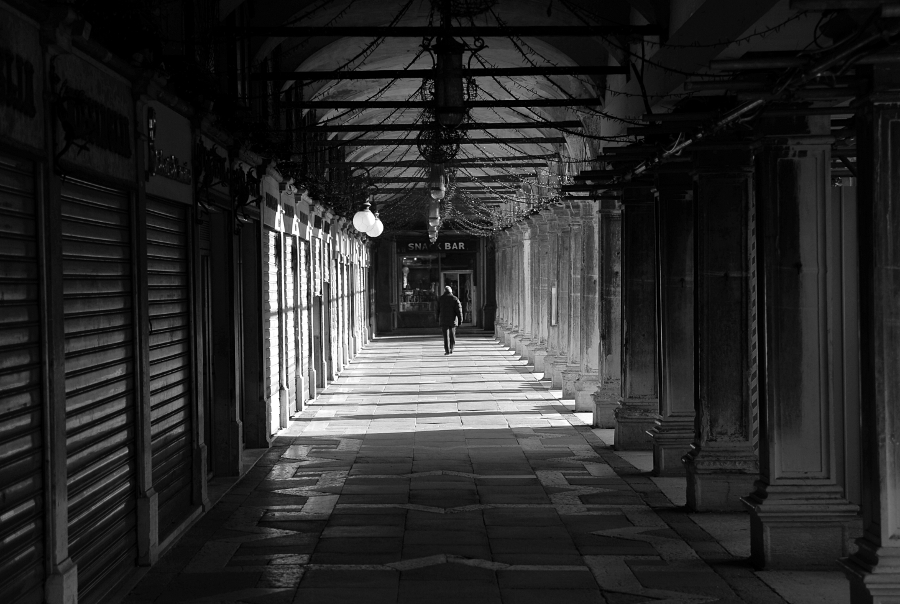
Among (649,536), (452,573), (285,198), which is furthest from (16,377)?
(285,198)

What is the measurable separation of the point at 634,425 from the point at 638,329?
42.0 inches

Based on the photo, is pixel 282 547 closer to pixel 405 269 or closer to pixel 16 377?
pixel 16 377

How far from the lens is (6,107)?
16.1ft

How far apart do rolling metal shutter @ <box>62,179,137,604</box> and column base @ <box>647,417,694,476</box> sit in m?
5.34

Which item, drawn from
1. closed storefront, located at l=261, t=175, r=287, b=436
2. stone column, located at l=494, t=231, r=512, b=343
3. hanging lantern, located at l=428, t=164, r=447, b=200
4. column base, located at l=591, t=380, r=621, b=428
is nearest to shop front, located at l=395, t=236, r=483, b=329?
stone column, located at l=494, t=231, r=512, b=343

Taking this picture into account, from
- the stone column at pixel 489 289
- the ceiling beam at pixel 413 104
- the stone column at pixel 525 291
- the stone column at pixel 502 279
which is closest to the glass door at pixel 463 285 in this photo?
the stone column at pixel 489 289

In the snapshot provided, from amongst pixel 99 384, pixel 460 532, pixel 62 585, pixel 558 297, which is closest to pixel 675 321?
pixel 460 532

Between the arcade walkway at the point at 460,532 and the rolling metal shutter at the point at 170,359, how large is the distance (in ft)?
1.27

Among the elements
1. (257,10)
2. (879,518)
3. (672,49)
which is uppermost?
(257,10)

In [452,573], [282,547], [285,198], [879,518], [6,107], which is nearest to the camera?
[6,107]

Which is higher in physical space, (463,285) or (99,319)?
(463,285)

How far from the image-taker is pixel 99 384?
659 centimetres

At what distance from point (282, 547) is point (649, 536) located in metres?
2.61

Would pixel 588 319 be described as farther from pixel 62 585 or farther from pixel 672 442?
pixel 62 585
